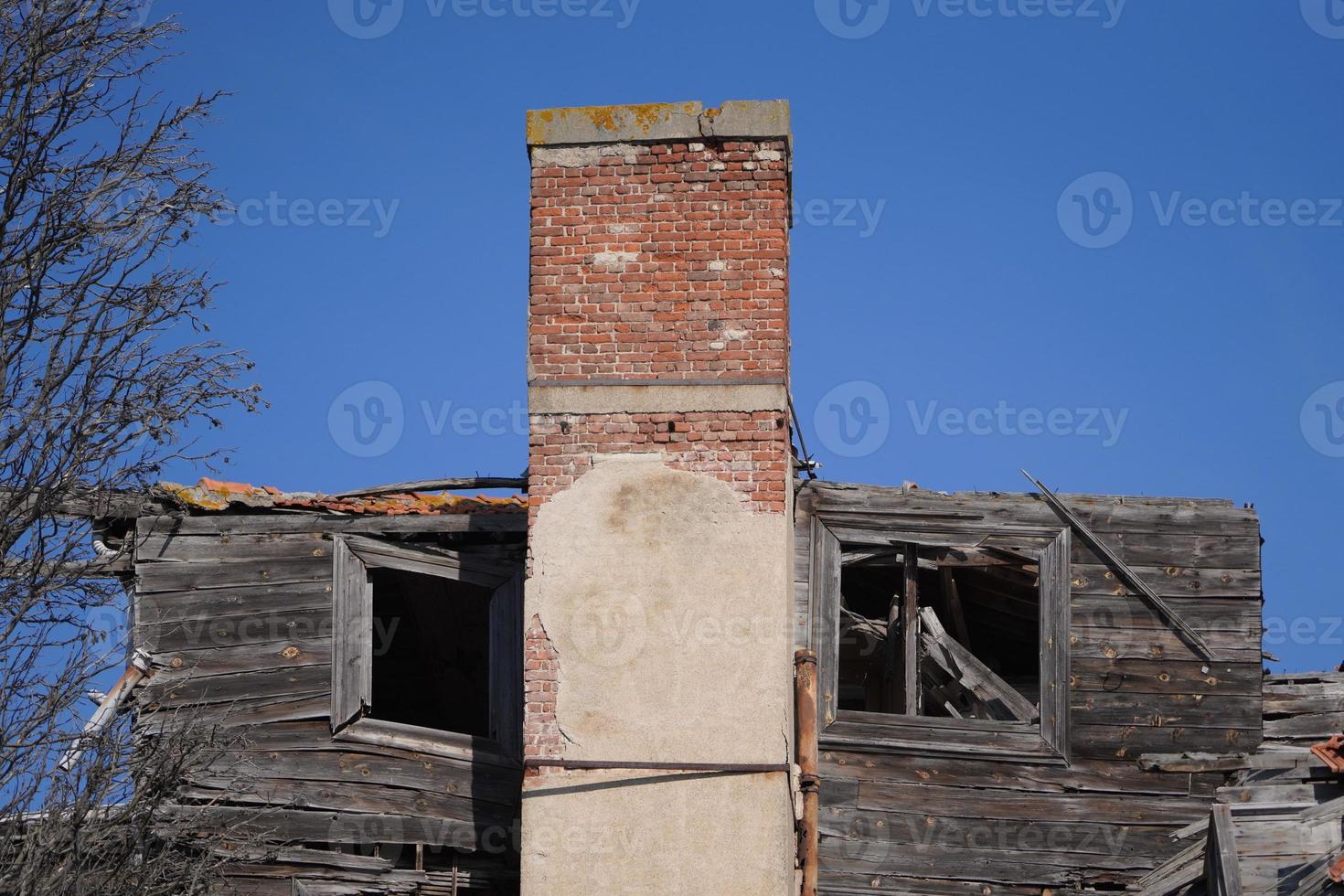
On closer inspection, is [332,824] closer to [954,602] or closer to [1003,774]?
[1003,774]

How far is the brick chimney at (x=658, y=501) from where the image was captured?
11547 millimetres

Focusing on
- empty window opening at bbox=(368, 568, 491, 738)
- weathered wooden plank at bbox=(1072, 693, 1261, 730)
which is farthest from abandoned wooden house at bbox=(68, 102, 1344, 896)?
empty window opening at bbox=(368, 568, 491, 738)

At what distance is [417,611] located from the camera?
15883 millimetres

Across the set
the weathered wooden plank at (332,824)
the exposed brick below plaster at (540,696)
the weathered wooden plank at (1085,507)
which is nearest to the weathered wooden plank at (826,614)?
the weathered wooden plank at (1085,507)

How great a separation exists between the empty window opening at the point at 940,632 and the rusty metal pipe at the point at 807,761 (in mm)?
972

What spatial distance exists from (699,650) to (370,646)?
3.00 metres

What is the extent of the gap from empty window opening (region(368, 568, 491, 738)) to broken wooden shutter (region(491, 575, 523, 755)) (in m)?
0.94

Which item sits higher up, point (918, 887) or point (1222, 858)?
point (1222, 858)

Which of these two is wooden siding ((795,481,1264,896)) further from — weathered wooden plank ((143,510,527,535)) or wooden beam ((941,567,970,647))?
weathered wooden plank ((143,510,527,535))

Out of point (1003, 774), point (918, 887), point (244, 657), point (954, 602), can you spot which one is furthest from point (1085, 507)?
point (244, 657)

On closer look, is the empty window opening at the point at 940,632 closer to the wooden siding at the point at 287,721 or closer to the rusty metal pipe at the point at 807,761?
the rusty metal pipe at the point at 807,761

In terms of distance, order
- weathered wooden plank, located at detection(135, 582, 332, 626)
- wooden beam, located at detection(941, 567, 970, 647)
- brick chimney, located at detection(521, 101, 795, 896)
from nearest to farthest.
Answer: brick chimney, located at detection(521, 101, 795, 896) < weathered wooden plank, located at detection(135, 582, 332, 626) < wooden beam, located at detection(941, 567, 970, 647)

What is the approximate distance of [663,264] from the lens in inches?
484

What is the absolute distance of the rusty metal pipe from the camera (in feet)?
40.8
